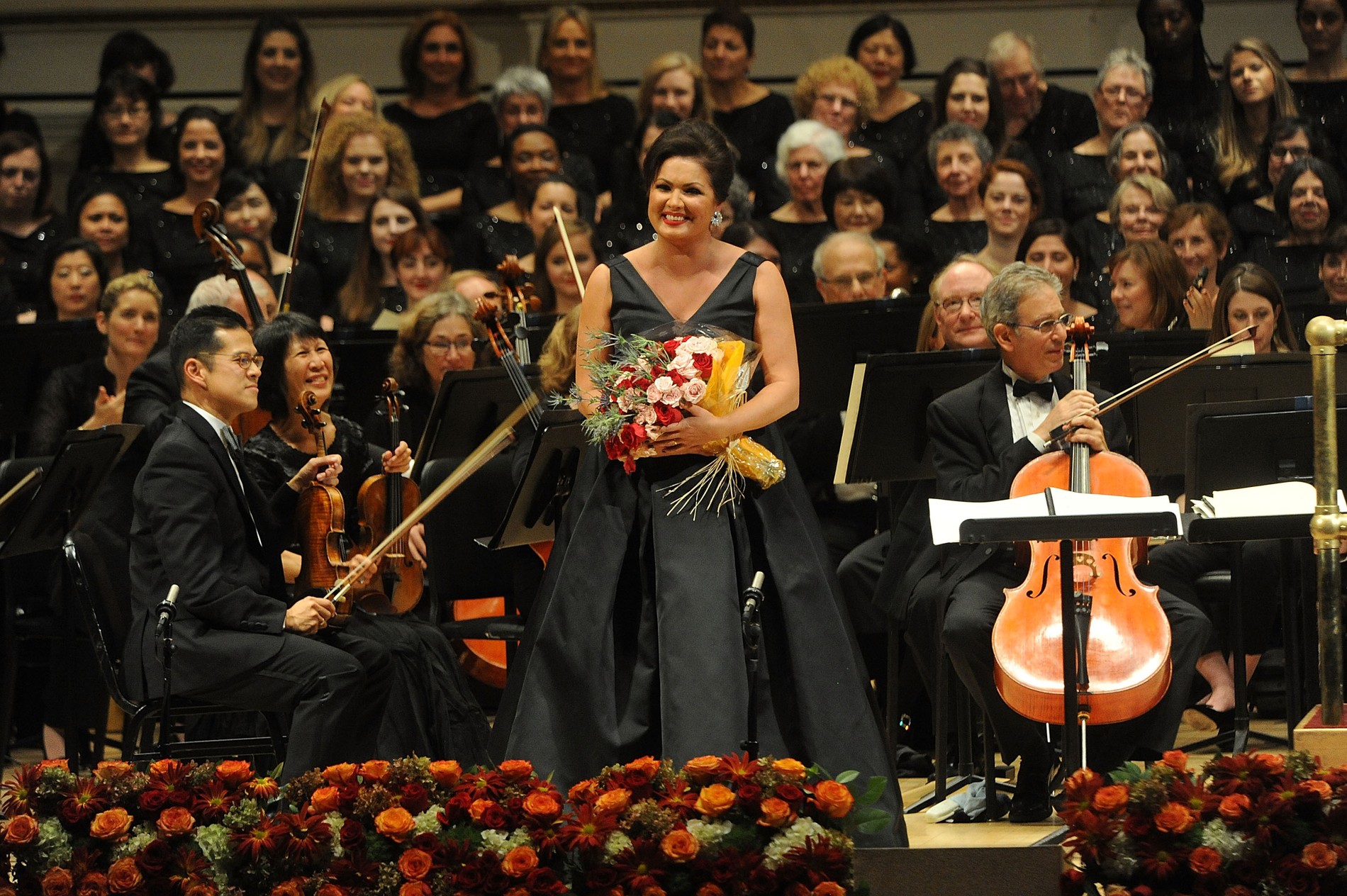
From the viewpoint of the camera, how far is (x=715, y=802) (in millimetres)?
2709

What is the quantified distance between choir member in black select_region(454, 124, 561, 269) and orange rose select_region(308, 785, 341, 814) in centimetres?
411

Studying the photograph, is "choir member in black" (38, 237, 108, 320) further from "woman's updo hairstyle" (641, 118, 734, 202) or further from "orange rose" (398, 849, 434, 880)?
"orange rose" (398, 849, 434, 880)

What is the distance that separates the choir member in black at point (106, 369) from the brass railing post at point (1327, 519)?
352cm

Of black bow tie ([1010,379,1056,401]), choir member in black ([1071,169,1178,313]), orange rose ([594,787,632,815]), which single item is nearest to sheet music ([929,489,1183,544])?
black bow tie ([1010,379,1056,401])

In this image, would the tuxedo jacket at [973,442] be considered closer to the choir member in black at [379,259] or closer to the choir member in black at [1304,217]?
the choir member in black at [1304,217]

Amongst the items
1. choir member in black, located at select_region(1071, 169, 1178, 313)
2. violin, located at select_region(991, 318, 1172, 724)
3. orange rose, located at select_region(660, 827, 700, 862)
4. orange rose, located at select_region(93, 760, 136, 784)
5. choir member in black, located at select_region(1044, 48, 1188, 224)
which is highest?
choir member in black, located at select_region(1044, 48, 1188, 224)

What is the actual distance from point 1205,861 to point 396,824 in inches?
45.4

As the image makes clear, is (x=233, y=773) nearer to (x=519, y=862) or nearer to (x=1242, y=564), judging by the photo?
(x=519, y=862)

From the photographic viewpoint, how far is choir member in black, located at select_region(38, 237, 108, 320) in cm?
624

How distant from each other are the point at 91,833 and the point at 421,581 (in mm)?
2127

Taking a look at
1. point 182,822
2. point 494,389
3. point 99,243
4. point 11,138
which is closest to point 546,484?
point 494,389

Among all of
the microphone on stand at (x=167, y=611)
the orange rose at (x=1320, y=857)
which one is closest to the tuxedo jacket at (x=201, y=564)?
the microphone on stand at (x=167, y=611)

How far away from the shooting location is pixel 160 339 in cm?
561

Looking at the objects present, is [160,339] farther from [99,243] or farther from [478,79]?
[478,79]
